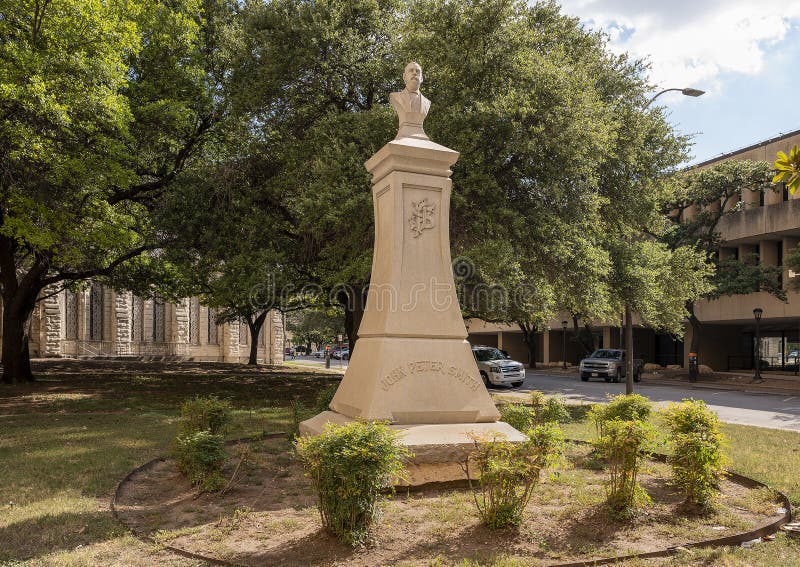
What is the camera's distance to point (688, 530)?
16.9 feet

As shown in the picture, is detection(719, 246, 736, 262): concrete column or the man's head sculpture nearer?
the man's head sculpture

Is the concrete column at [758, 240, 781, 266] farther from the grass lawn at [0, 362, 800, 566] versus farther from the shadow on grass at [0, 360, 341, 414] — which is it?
the shadow on grass at [0, 360, 341, 414]

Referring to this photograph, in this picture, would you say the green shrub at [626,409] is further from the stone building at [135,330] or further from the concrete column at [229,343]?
the concrete column at [229,343]

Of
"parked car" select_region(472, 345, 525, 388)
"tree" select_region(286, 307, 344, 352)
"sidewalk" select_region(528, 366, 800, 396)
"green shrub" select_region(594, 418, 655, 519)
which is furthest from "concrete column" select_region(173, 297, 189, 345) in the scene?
"green shrub" select_region(594, 418, 655, 519)

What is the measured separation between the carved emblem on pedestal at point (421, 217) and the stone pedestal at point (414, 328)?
0.04ft

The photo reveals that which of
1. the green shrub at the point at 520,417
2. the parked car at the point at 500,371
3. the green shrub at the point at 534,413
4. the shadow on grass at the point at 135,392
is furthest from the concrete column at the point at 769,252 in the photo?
the green shrub at the point at 520,417

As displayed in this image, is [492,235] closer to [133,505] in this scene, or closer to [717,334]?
[133,505]

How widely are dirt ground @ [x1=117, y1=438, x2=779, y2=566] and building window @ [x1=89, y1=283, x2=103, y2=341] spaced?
4047 centimetres

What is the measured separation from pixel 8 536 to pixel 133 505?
3.81 ft

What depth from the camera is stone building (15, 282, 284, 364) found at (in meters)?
39.2

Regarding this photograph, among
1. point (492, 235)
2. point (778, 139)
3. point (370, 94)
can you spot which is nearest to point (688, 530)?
point (492, 235)

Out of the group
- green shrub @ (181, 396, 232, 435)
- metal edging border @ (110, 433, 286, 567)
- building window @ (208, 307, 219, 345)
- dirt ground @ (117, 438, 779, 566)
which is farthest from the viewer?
building window @ (208, 307, 219, 345)

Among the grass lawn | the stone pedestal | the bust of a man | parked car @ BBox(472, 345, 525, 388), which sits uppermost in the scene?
the bust of a man

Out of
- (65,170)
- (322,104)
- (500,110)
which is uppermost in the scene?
(322,104)
